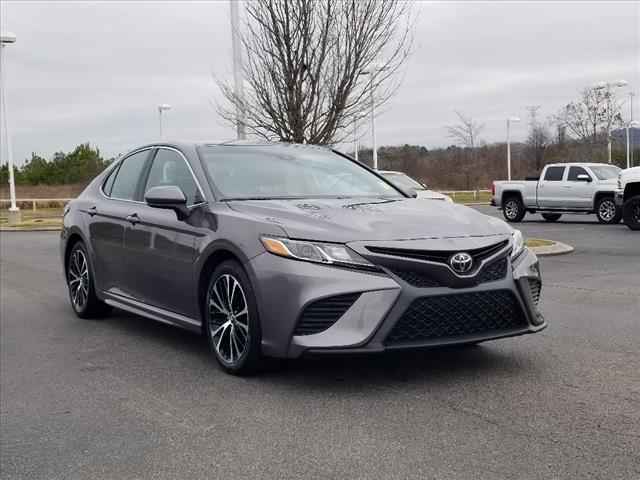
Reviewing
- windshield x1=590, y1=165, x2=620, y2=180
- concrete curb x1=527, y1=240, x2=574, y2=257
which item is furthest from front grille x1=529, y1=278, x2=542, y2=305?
windshield x1=590, y1=165, x2=620, y2=180

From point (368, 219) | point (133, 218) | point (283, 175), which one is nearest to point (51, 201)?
point (133, 218)

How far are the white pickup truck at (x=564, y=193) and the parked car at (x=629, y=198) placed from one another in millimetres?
2867

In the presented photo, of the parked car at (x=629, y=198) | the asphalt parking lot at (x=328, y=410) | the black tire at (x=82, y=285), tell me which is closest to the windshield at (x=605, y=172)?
the parked car at (x=629, y=198)

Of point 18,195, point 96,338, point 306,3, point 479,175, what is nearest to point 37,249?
point 306,3

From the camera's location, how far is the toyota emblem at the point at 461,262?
15.5 feet

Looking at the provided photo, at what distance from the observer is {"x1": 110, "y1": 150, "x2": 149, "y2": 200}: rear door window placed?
6.99 metres

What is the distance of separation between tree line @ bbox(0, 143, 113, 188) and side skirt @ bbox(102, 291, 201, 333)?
70581 millimetres

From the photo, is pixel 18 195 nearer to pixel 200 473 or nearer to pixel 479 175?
pixel 479 175

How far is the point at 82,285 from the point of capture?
780 centimetres

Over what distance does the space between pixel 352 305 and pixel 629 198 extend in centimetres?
1530

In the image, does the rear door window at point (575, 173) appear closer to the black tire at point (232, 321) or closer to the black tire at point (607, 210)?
the black tire at point (607, 210)

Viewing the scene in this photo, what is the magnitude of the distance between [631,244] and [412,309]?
11.6 m

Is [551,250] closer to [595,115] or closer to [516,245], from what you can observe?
[516,245]

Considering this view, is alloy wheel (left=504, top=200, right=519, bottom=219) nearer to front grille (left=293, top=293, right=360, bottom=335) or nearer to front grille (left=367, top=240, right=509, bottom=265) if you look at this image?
front grille (left=367, top=240, right=509, bottom=265)
